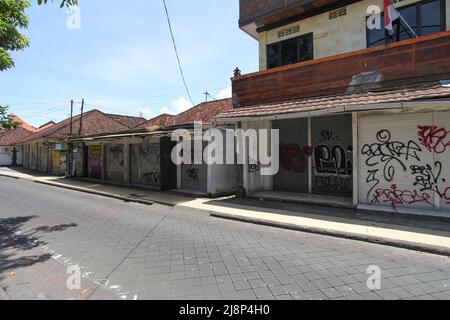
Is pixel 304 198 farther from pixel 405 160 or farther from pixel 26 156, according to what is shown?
pixel 26 156

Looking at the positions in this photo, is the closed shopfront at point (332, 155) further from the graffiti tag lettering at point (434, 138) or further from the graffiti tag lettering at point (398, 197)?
the graffiti tag lettering at point (434, 138)

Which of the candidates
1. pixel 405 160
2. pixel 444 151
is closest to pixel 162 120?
pixel 405 160

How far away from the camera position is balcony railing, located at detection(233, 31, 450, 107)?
316 inches

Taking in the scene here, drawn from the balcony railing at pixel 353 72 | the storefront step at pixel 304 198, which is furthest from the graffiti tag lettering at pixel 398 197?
the balcony railing at pixel 353 72

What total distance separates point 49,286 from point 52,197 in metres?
10.0

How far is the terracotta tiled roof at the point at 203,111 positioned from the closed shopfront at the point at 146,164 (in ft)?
9.82

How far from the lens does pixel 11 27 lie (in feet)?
22.7

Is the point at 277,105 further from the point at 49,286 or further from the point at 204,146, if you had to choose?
the point at 49,286

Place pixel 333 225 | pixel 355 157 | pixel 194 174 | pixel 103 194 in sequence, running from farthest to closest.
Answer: pixel 194 174 → pixel 103 194 → pixel 355 157 → pixel 333 225

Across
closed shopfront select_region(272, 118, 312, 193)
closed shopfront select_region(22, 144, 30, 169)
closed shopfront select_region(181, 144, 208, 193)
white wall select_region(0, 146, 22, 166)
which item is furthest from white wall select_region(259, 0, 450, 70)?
white wall select_region(0, 146, 22, 166)

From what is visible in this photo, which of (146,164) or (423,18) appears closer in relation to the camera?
(423,18)

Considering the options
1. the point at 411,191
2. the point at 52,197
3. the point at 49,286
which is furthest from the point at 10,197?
the point at 411,191

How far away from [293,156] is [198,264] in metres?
7.71

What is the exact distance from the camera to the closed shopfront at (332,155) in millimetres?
10297
